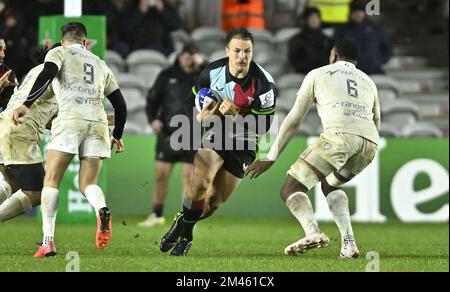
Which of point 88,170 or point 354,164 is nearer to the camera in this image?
point 88,170

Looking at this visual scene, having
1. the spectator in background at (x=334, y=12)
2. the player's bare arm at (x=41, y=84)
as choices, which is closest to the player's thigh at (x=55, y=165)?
the player's bare arm at (x=41, y=84)

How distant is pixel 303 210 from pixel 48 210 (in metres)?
2.10

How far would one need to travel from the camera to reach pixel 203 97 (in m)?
10.6

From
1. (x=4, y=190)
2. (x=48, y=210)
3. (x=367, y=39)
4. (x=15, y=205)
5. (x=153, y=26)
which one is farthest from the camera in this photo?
(x=153, y=26)

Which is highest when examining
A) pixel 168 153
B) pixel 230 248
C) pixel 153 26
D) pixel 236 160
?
pixel 153 26

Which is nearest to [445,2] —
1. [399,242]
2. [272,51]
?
[272,51]

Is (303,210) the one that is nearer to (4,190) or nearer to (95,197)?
(95,197)

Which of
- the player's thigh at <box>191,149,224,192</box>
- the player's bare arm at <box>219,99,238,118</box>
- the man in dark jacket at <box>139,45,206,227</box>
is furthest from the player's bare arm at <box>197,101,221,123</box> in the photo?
the man in dark jacket at <box>139,45,206,227</box>

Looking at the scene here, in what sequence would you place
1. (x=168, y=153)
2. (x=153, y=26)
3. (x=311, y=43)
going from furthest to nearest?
(x=153, y=26) → (x=311, y=43) → (x=168, y=153)

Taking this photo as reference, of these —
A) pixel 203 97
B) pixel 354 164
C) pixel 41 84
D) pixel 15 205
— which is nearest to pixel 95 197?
pixel 41 84

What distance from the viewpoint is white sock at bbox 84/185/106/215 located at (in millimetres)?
10042

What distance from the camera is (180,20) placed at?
19469 millimetres

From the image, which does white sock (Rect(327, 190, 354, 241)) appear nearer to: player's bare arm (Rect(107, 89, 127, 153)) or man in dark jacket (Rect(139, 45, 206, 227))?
player's bare arm (Rect(107, 89, 127, 153))
